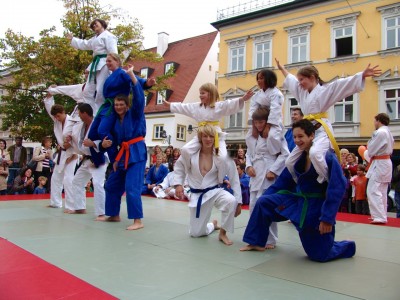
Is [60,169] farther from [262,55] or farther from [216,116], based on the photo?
[262,55]

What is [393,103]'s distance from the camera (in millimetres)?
15312

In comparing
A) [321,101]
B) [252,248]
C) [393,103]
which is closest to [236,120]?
[393,103]

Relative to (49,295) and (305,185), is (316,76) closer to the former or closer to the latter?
(305,185)

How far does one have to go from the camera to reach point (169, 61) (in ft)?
87.4

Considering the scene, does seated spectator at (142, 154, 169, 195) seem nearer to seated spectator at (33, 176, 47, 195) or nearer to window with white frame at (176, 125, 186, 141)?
seated spectator at (33, 176, 47, 195)

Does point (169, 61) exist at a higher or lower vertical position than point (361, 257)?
higher

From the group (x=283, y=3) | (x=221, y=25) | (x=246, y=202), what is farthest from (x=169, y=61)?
(x=246, y=202)

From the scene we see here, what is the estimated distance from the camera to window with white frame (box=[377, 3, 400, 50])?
50.0ft

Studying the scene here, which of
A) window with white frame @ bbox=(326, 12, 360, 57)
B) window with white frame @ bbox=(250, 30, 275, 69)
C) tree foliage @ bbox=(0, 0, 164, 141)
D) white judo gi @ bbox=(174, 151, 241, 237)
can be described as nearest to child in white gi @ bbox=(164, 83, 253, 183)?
white judo gi @ bbox=(174, 151, 241, 237)

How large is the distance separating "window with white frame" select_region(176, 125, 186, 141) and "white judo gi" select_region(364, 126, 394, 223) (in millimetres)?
19221

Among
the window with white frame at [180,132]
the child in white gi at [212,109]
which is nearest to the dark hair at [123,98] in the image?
the child in white gi at [212,109]

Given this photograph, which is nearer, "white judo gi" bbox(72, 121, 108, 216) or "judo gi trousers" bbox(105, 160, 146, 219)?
"judo gi trousers" bbox(105, 160, 146, 219)

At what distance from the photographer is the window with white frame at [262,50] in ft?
62.6

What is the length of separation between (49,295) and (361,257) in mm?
2688
